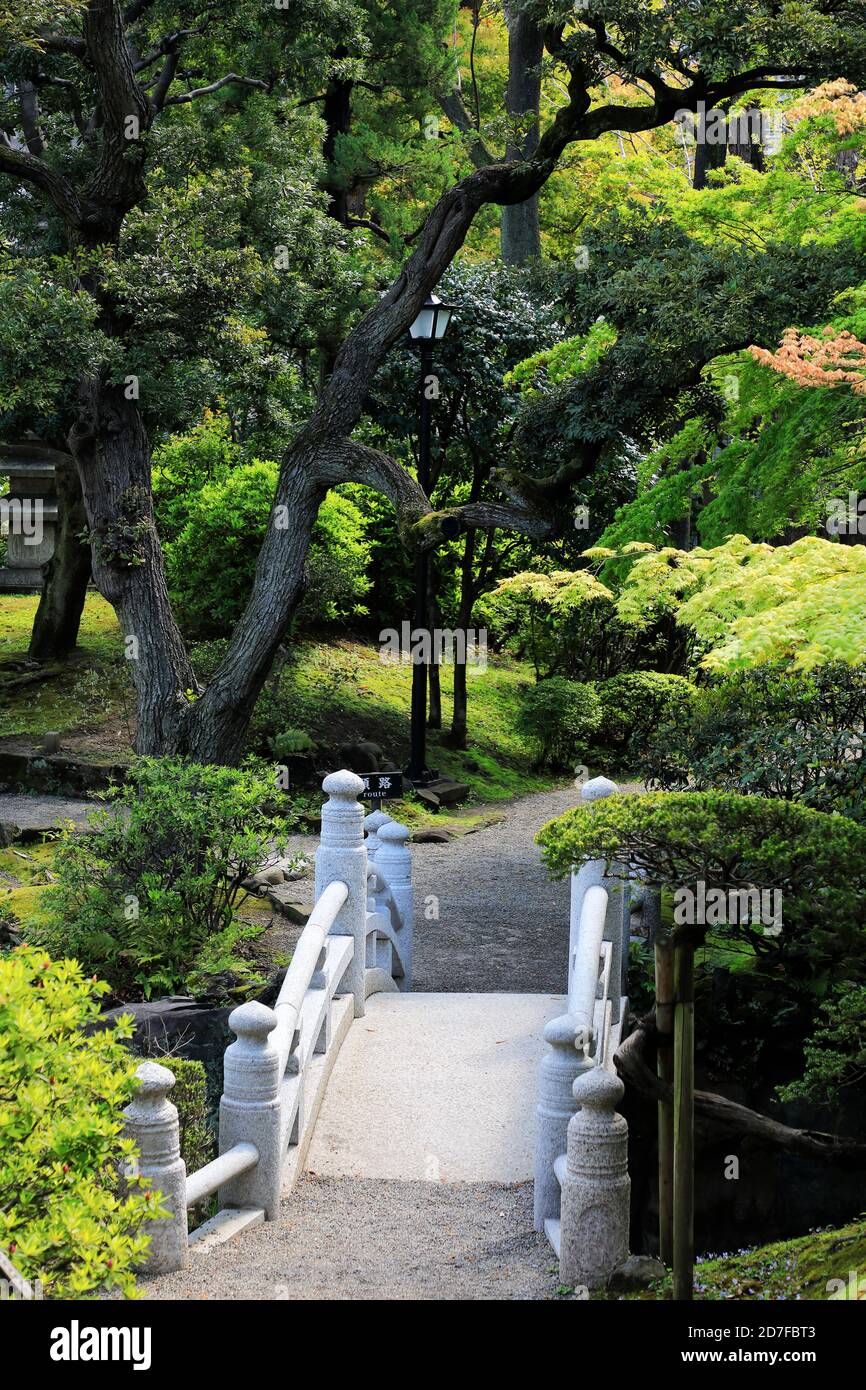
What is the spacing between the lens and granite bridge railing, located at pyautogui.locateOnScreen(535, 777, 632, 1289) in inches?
213

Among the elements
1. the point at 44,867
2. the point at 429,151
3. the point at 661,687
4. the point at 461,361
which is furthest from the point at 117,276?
the point at 429,151

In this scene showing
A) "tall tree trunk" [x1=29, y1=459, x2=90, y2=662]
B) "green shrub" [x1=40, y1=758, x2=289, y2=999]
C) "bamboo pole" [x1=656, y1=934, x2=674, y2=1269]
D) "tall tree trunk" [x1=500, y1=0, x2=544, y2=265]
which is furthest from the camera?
"tall tree trunk" [x1=500, y1=0, x2=544, y2=265]

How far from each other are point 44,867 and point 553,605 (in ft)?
32.2

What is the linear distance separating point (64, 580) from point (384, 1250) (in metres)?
13.3

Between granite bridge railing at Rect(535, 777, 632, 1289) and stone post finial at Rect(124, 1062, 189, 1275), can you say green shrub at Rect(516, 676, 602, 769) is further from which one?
stone post finial at Rect(124, 1062, 189, 1275)

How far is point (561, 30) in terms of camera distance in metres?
13.5

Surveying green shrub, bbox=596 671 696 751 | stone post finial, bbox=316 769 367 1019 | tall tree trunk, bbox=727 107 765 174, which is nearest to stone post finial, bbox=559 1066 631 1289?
stone post finial, bbox=316 769 367 1019

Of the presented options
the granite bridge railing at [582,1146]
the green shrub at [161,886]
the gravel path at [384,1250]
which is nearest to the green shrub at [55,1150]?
the gravel path at [384,1250]

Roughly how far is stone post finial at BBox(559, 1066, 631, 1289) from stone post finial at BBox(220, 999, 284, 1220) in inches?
56.5

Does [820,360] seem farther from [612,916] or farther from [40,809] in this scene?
[40,809]

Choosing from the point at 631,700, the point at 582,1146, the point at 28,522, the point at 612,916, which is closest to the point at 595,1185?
the point at 582,1146

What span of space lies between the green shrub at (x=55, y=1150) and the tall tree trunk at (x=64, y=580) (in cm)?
1442

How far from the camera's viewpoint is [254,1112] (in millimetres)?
6250

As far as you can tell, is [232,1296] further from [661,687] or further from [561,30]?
[661,687]
